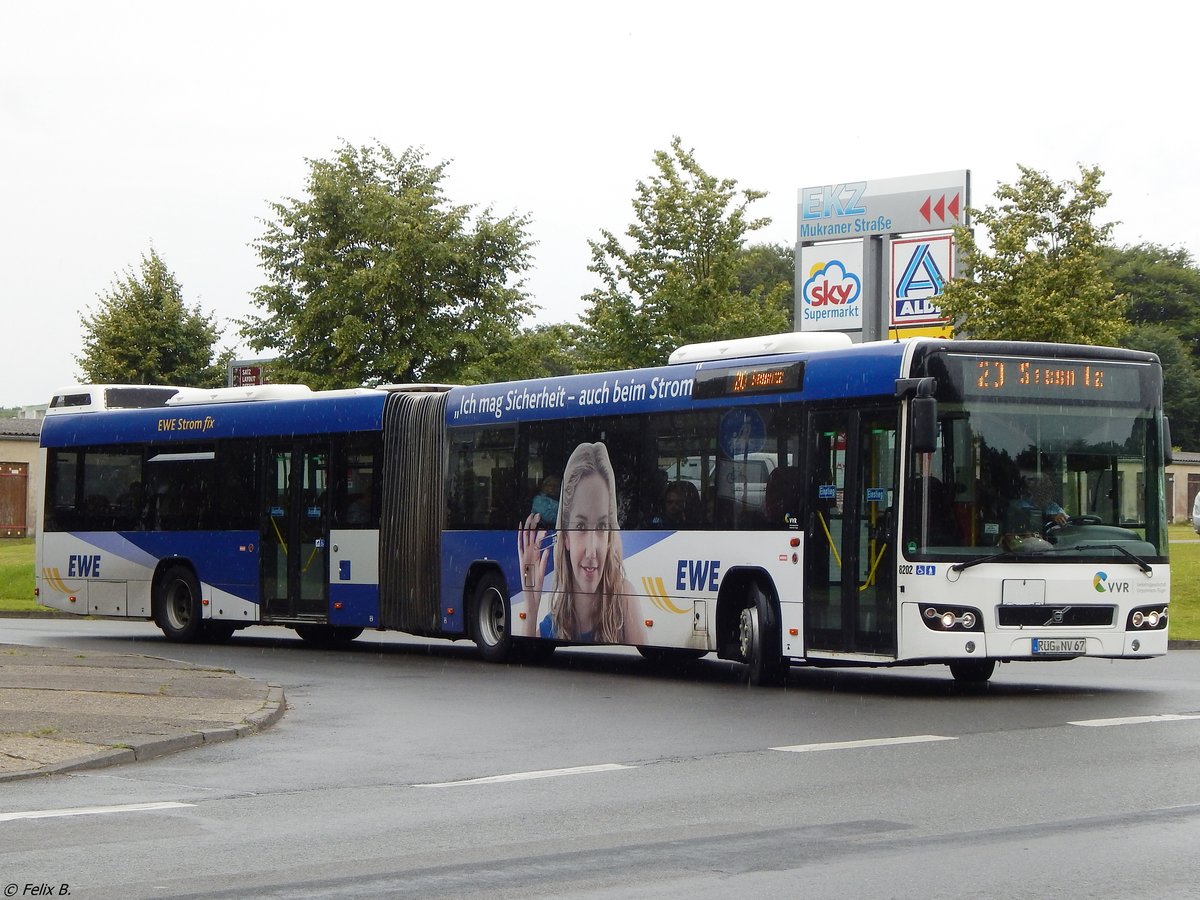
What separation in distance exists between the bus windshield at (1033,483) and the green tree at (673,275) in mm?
22654

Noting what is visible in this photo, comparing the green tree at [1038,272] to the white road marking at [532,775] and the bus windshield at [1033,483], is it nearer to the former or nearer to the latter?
the bus windshield at [1033,483]

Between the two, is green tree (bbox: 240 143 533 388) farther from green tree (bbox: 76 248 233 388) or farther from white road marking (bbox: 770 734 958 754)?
white road marking (bbox: 770 734 958 754)

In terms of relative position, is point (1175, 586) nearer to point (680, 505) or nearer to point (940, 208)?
point (940, 208)

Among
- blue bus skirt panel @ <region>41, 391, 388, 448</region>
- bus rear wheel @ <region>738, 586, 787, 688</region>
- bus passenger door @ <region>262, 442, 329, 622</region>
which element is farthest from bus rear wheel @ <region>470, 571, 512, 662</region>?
bus rear wheel @ <region>738, 586, 787, 688</region>

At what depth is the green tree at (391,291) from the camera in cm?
4419

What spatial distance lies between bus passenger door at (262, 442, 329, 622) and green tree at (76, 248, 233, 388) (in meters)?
34.9

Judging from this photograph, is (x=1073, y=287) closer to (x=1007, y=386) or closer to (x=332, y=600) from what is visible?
(x=332, y=600)

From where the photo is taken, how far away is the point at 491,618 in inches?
833

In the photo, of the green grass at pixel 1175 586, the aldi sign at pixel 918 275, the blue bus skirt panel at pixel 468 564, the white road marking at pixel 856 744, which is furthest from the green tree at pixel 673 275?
the white road marking at pixel 856 744

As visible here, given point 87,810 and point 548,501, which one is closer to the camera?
point 87,810

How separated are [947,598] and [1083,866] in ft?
26.1

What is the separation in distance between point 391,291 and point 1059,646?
30709 millimetres

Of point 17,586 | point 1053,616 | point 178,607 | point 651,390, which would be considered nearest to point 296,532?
point 178,607

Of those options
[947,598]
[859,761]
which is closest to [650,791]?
[859,761]
